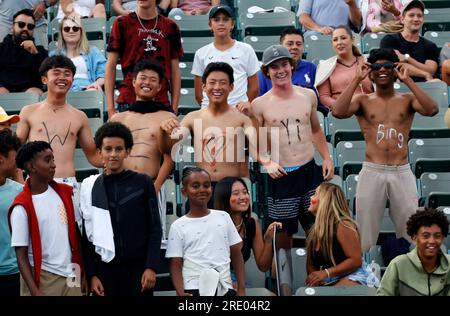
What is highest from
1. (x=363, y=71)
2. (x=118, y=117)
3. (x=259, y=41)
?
(x=259, y=41)

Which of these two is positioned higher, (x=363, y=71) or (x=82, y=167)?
(x=363, y=71)

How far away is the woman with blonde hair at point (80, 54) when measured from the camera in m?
12.5

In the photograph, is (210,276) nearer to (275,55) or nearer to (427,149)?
(275,55)

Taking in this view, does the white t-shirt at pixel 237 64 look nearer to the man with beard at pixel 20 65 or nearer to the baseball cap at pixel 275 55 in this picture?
the baseball cap at pixel 275 55

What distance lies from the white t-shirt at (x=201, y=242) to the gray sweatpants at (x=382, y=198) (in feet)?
5.36

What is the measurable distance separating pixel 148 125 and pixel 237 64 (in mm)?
1717

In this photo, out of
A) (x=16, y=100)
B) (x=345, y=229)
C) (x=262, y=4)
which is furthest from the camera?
(x=262, y=4)

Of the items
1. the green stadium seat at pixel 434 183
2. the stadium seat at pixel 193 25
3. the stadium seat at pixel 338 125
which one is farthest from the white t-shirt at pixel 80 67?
the green stadium seat at pixel 434 183

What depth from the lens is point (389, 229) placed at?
35.0 feet

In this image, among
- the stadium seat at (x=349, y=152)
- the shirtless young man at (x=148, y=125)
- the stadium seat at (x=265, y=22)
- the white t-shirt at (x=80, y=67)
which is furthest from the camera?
the stadium seat at (x=265, y=22)

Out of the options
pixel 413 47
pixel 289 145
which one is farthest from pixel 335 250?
pixel 413 47

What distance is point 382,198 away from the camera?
10.3 metres

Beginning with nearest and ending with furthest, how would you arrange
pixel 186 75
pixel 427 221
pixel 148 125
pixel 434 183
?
pixel 427 221
pixel 148 125
pixel 434 183
pixel 186 75
